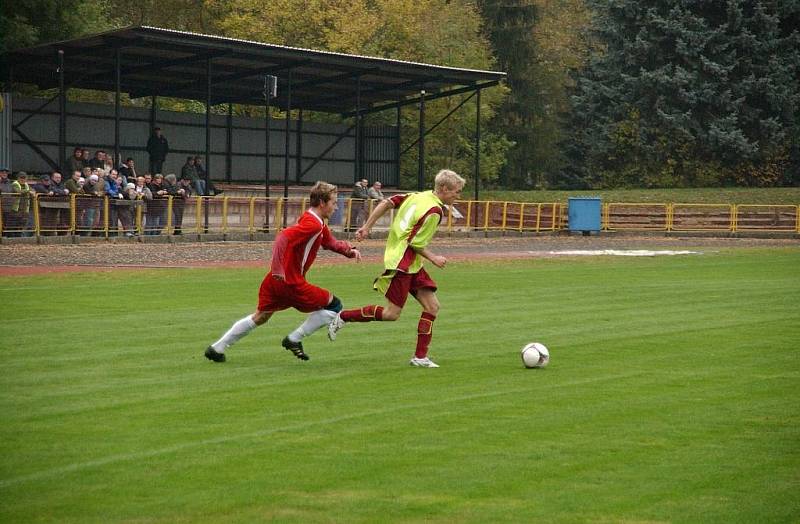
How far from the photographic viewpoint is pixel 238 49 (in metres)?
38.0

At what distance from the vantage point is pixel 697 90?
61.8 meters

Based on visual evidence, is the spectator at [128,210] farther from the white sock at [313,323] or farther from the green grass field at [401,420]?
the white sock at [313,323]

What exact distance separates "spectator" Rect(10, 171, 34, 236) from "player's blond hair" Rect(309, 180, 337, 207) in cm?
2062

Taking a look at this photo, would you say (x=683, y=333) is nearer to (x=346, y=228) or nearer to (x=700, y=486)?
(x=700, y=486)

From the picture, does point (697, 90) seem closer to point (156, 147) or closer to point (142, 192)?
point (156, 147)

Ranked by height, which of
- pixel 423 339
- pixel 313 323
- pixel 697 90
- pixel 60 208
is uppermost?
pixel 697 90

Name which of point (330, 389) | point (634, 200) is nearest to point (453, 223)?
point (634, 200)

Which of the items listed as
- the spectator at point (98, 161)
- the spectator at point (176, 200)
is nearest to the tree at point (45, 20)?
the spectator at point (98, 161)

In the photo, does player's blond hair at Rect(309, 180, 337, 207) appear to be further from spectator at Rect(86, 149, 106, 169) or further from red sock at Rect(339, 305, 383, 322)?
spectator at Rect(86, 149, 106, 169)

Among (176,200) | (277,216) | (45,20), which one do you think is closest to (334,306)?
(176,200)

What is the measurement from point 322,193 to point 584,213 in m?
39.7

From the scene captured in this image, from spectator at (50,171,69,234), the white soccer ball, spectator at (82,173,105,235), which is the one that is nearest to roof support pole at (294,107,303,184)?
spectator at (82,173,105,235)

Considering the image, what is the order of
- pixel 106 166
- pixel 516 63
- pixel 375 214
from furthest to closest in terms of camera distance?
pixel 516 63
pixel 106 166
pixel 375 214

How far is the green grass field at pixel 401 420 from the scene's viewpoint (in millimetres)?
6832
